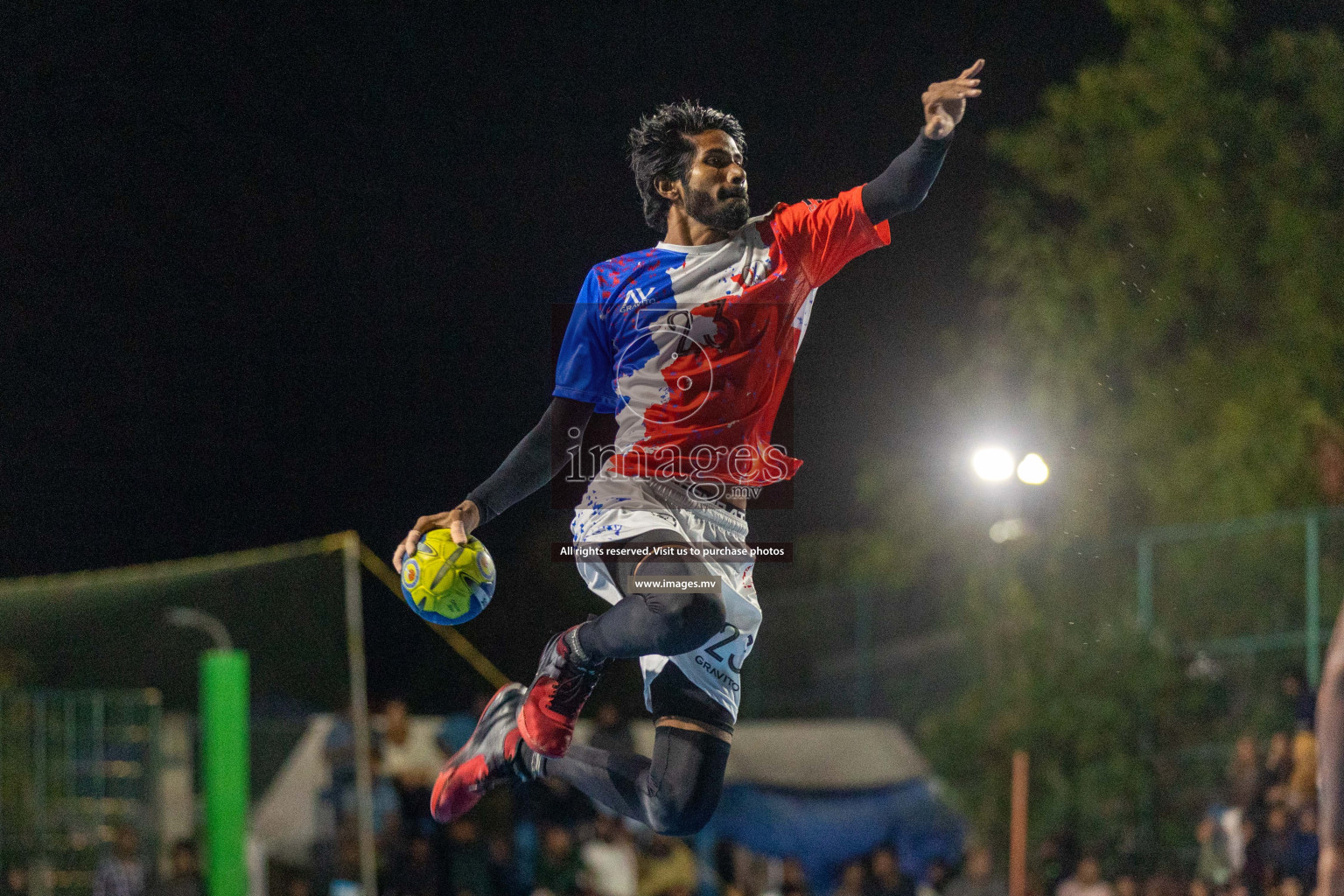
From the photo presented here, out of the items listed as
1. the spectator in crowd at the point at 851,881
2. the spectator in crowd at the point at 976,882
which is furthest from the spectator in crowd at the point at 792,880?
the spectator in crowd at the point at 976,882

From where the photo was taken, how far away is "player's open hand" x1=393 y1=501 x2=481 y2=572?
3.29 metres

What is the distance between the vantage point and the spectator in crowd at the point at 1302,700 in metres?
7.04

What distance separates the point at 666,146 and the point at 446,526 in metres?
0.98

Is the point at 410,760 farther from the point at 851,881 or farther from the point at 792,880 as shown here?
the point at 851,881

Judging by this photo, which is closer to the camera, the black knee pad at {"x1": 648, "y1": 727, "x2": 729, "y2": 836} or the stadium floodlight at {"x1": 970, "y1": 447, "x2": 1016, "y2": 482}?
the black knee pad at {"x1": 648, "y1": 727, "x2": 729, "y2": 836}

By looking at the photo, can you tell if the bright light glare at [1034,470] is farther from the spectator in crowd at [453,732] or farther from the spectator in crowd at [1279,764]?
the spectator in crowd at [1279,764]

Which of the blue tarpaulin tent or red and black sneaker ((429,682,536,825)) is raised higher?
red and black sneaker ((429,682,536,825))

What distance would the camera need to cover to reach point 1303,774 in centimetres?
693

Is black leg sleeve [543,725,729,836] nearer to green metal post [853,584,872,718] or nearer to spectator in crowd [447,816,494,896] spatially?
spectator in crowd [447,816,494,896]

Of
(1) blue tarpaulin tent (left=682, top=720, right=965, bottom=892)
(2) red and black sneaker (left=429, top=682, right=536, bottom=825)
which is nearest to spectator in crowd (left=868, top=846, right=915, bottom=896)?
(1) blue tarpaulin tent (left=682, top=720, right=965, bottom=892)

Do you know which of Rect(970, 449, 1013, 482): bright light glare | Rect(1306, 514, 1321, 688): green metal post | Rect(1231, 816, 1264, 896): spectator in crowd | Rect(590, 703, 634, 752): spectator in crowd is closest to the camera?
Rect(590, 703, 634, 752): spectator in crowd

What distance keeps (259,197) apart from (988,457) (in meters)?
2.60

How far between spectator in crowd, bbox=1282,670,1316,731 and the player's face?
4535 millimetres

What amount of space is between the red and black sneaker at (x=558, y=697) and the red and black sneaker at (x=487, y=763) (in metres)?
0.09
